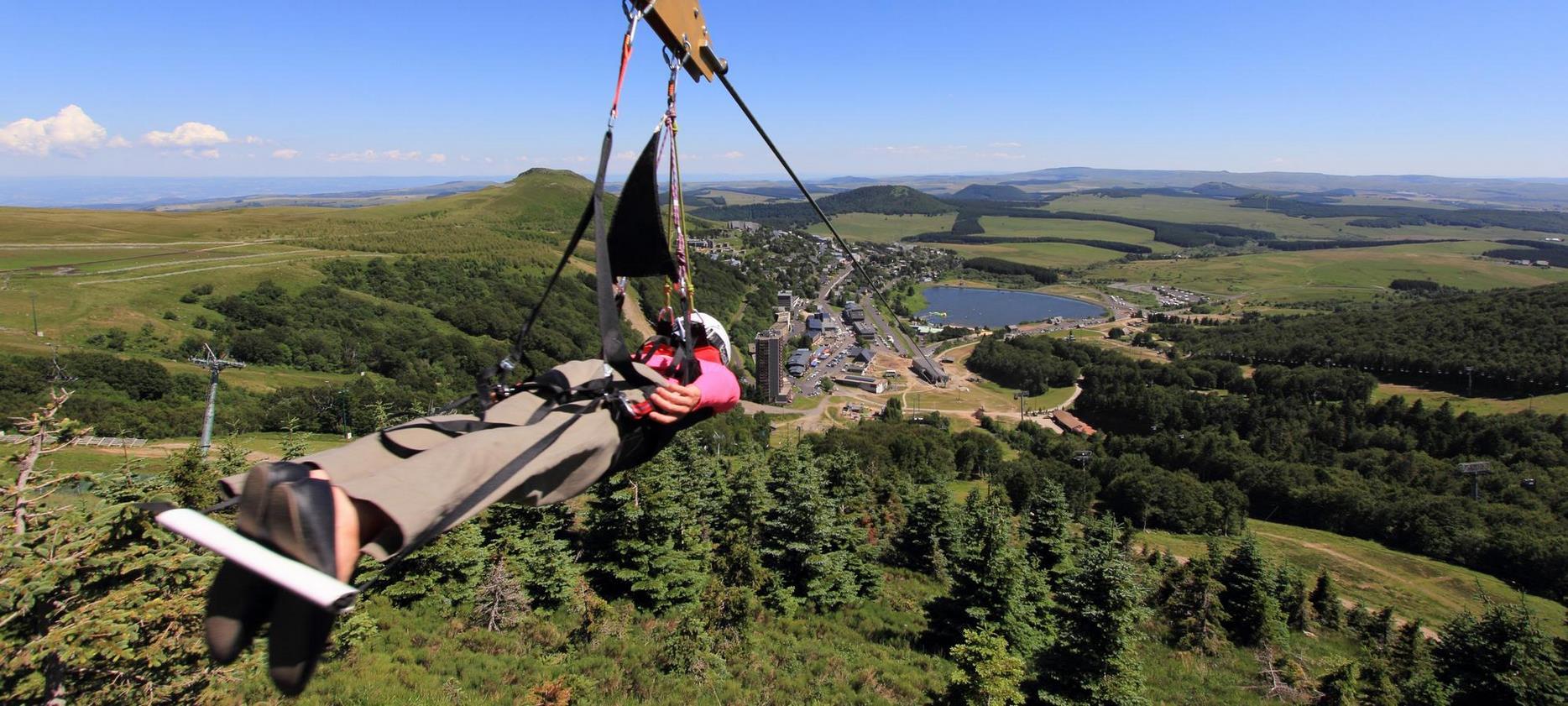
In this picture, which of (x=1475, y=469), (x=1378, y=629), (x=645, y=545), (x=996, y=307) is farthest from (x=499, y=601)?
(x=996, y=307)


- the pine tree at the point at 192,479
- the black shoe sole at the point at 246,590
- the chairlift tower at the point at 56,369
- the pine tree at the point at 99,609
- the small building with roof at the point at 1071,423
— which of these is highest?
the black shoe sole at the point at 246,590

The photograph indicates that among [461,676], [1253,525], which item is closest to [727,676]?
[461,676]

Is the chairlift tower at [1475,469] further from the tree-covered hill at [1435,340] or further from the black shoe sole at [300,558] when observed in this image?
the black shoe sole at [300,558]

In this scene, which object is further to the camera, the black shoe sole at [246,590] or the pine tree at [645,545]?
the pine tree at [645,545]

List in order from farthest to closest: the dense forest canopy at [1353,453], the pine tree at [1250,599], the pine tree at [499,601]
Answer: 1. the dense forest canopy at [1353,453]
2. the pine tree at [1250,599]
3. the pine tree at [499,601]

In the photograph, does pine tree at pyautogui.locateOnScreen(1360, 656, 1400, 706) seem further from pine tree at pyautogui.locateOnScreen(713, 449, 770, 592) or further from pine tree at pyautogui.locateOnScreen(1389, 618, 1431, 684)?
pine tree at pyautogui.locateOnScreen(713, 449, 770, 592)

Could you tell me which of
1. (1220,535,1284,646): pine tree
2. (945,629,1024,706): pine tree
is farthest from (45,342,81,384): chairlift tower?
(1220,535,1284,646): pine tree

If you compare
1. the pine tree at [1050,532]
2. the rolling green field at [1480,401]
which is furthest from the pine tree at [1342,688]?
the rolling green field at [1480,401]
